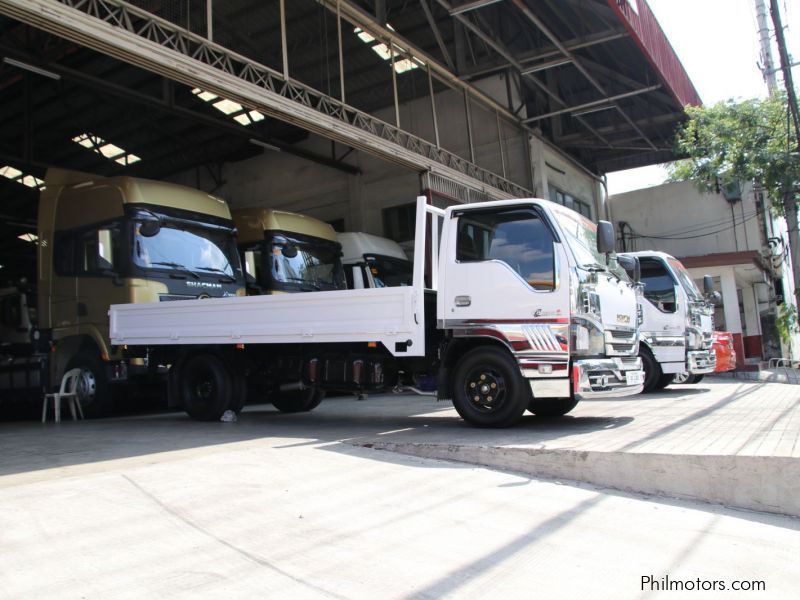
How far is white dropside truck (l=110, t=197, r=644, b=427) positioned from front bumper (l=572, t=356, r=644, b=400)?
1 centimetres

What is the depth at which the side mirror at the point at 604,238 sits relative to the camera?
259 inches

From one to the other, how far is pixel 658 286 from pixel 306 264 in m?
5.98

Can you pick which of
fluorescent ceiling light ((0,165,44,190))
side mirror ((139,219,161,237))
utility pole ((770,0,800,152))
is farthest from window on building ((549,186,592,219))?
fluorescent ceiling light ((0,165,44,190))

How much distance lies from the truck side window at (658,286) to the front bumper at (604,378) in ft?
14.7

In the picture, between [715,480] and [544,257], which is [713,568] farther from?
[544,257]

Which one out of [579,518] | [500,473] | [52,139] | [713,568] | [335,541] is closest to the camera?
[713,568]

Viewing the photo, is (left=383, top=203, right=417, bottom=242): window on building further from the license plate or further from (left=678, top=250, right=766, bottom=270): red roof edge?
the license plate

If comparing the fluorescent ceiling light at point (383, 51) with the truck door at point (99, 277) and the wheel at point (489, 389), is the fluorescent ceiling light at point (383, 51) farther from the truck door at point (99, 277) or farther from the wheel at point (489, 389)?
the wheel at point (489, 389)

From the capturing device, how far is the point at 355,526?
3.82 m

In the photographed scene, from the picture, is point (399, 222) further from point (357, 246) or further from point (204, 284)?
point (204, 284)

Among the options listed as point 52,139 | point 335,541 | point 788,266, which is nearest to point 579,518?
point 335,541

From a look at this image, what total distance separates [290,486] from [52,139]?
742 inches

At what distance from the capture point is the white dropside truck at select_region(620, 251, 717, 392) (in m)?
10.9

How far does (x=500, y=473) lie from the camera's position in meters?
5.13
